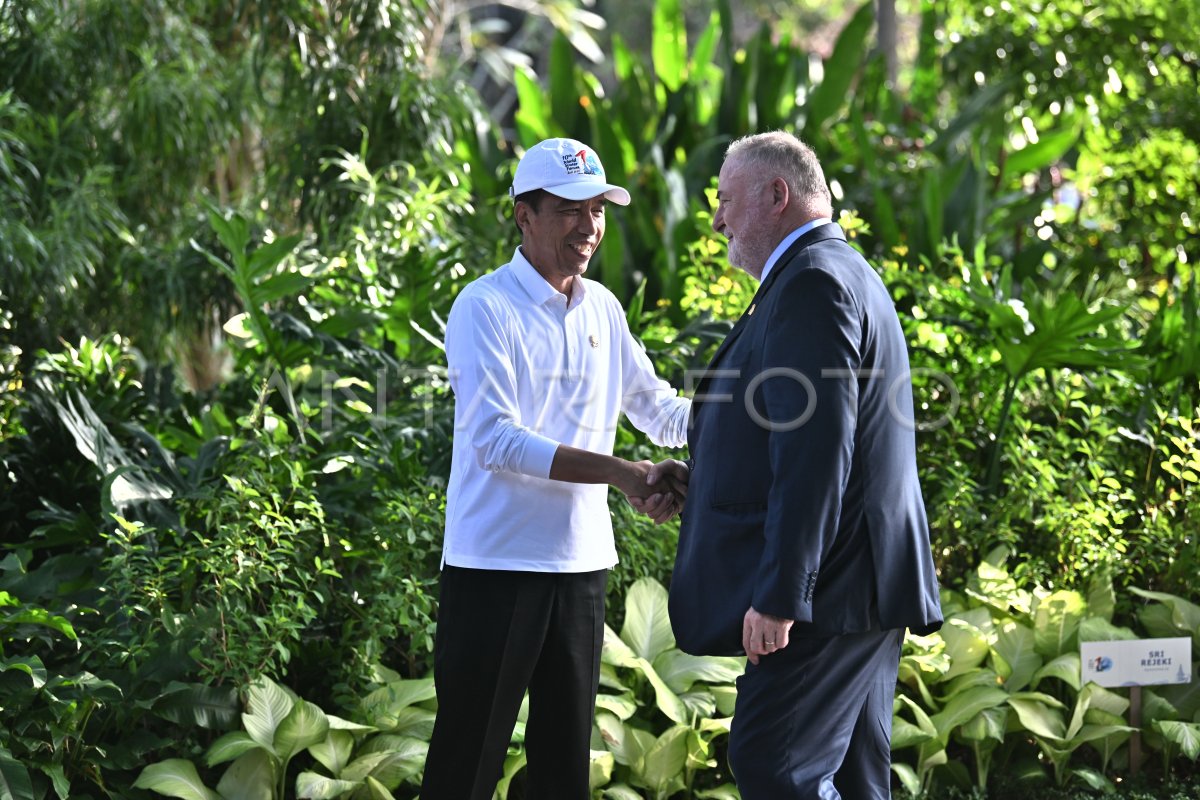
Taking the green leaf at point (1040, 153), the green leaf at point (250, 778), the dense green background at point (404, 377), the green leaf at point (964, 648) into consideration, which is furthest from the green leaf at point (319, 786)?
the green leaf at point (1040, 153)

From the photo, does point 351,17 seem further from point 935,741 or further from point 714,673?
point 935,741

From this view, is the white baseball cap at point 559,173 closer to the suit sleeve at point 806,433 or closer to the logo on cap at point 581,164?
the logo on cap at point 581,164

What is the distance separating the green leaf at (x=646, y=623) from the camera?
3.81 m

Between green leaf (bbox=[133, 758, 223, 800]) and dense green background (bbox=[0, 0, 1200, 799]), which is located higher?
dense green background (bbox=[0, 0, 1200, 799])

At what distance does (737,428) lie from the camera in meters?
2.41

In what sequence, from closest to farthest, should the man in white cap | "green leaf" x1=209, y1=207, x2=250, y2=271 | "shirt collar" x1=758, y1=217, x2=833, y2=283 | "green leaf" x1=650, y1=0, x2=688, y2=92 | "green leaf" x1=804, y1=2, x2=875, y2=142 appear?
"shirt collar" x1=758, y1=217, x2=833, y2=283 < the man in white cap < "green leaf" x1=209, y1=207, x2=250, y2=271 < "green leaf" x1=804, y1=2, x2=875, y2=142 < "green leaf" x1=650, y1=0, x2=688, y2=92

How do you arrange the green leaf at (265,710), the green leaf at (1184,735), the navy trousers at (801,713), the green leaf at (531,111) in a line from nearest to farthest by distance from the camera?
the navy trousers at (801,713), the green leaf at (265,710), the green leaf at (1184,735), the green leaf at (531,111)

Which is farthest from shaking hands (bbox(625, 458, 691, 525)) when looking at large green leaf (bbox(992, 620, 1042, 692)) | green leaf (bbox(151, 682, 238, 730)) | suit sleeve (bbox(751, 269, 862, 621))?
large green leaf (bbox(992, 620, 1042, 692))

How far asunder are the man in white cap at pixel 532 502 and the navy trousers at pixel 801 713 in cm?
45

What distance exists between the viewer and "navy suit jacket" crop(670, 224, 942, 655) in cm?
226

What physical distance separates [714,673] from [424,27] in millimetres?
3641

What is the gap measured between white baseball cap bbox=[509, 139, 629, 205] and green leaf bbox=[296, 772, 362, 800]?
5.24 ft

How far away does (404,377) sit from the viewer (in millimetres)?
4320

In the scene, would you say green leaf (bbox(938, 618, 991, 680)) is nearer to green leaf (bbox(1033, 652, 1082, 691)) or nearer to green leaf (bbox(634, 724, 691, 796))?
green leaf (bbox(1033, 652, 1082, 691))
